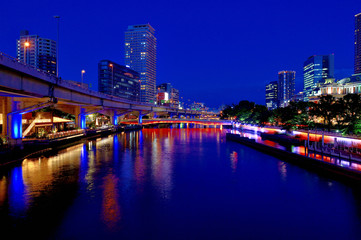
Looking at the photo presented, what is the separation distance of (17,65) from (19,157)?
1483 centimetres

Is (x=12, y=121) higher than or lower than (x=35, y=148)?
higher

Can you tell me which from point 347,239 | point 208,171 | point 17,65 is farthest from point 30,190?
point 347,239

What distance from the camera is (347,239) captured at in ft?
48.3

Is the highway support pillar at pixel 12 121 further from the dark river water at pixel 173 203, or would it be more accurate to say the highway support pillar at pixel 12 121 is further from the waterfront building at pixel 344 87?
the waterfront building at pixel 344 87

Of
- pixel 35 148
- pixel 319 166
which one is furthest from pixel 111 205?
pixel 35 148

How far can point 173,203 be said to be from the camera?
1975 centimetres

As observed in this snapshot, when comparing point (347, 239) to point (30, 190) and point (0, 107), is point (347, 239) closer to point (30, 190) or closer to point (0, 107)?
point (30, 190)

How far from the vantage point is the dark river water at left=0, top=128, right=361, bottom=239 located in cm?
1529

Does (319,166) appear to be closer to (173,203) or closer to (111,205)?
(173,203)

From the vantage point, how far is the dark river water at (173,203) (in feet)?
50.2

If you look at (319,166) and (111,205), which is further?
(319,166)

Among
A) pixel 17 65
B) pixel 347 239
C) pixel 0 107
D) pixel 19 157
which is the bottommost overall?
→ pixel 347 239

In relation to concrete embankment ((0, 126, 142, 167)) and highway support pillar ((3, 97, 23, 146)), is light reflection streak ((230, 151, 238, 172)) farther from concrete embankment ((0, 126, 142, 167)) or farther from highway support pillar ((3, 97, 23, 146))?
highway support pillar ((3, 97, 23, 146))

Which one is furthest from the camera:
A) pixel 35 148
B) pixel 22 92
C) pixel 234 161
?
pixel 35 148
